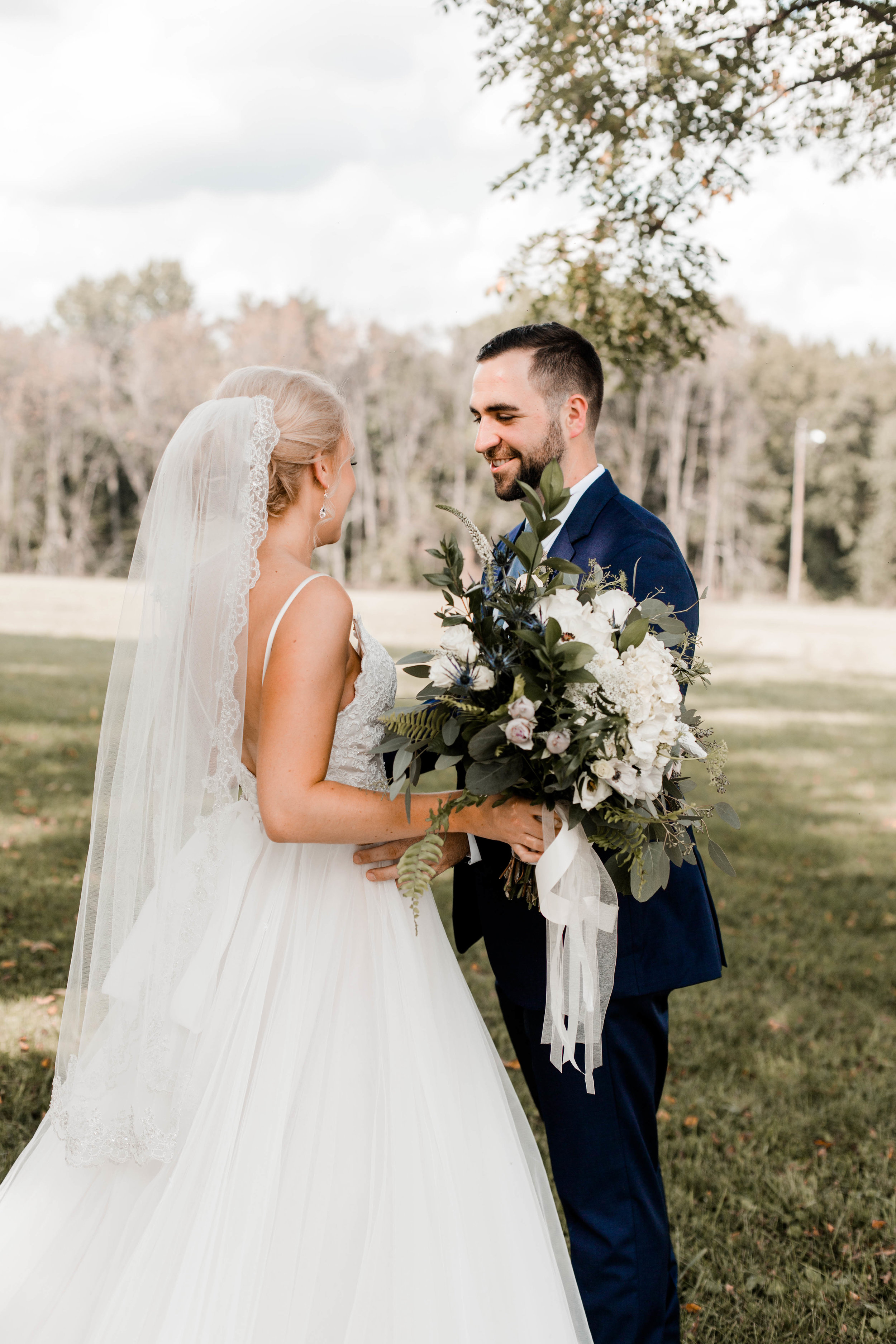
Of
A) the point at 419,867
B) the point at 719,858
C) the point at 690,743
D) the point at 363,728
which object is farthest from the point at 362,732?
the point at 719,858

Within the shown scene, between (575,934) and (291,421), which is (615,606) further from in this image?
(291,421)

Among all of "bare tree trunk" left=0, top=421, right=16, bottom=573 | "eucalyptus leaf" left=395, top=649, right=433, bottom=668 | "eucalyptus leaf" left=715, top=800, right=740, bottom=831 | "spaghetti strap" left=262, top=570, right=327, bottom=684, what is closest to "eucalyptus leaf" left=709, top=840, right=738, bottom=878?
"eucalyptus leaf" left=715, top=800, right=740, bottom=831

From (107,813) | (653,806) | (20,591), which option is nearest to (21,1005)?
(107,813)

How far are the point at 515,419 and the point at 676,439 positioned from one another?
48.7m

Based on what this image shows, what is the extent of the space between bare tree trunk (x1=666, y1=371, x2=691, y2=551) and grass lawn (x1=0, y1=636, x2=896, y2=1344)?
40040 millimetres

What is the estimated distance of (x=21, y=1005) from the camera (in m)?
5.02

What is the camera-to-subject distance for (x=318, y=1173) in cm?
234

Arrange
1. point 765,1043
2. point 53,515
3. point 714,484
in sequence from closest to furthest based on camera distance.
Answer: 1. point 765,1043
2. point 53,515
3. point 714,484

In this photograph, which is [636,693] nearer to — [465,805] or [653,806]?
[653,806]

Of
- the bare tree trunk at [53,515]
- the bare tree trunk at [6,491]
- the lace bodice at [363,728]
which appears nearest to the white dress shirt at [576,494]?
the lace bodice at [363,728]

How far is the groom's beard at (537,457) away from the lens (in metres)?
3.27

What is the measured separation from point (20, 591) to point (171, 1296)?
3359 centimetres

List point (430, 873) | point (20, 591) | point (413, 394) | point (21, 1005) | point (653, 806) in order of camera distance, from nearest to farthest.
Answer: point (430, 873)
point (653, 806)
point (21, 1005)
point (20, 591)
point (413, 394)

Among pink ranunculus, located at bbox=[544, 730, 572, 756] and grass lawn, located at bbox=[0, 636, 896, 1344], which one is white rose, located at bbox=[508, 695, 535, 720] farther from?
grass lawn, located at bbox=[0, 636, 896, 1344]
